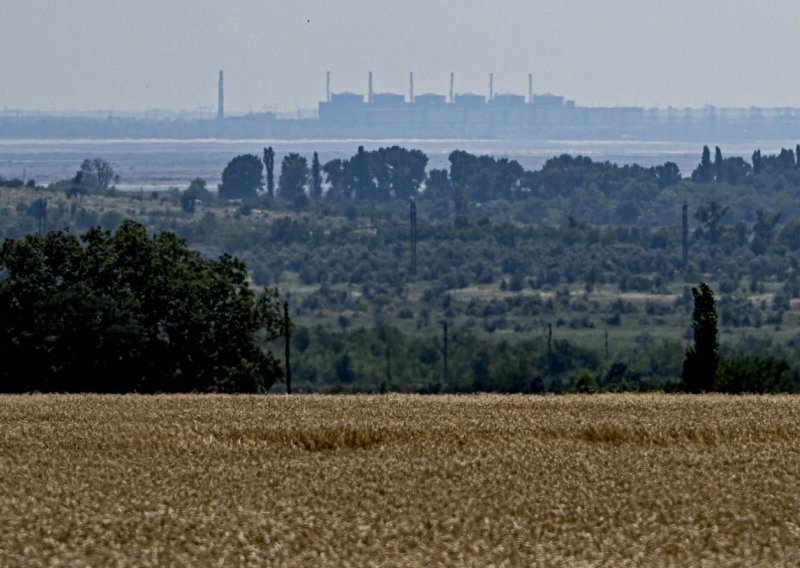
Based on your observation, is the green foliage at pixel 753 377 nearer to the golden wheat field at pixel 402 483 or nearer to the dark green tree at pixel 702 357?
the dark green tree at pixel 702 357

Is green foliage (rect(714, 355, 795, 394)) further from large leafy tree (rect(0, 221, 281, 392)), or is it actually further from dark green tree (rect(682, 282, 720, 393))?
large leafy tree (rect(0, 221, 281, 392))

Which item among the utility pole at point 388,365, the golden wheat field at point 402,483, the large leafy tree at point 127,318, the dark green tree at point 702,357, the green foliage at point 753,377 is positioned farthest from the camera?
the utility pole at point 388,365

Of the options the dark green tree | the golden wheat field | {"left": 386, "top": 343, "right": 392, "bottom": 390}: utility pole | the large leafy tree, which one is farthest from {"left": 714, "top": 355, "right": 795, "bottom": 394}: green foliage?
{"left": 386, "top": 343, "right": 392, "bottom": 390}: utility pole

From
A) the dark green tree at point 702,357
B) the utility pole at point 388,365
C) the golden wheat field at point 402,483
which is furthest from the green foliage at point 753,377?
the utility pole at point 388,365

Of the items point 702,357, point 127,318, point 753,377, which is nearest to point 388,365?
point 127,318

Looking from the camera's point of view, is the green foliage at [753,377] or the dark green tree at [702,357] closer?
the dark green tree at [702,357]

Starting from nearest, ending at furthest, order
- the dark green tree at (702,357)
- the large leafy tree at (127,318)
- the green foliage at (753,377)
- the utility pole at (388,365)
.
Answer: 1. the dark green tree at (702,357)
2. the green foliage at (753,377)
3. the large leafy tree at (127,318)
4. the utility pole at (388,365)

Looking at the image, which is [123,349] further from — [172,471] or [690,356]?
[172,471]
